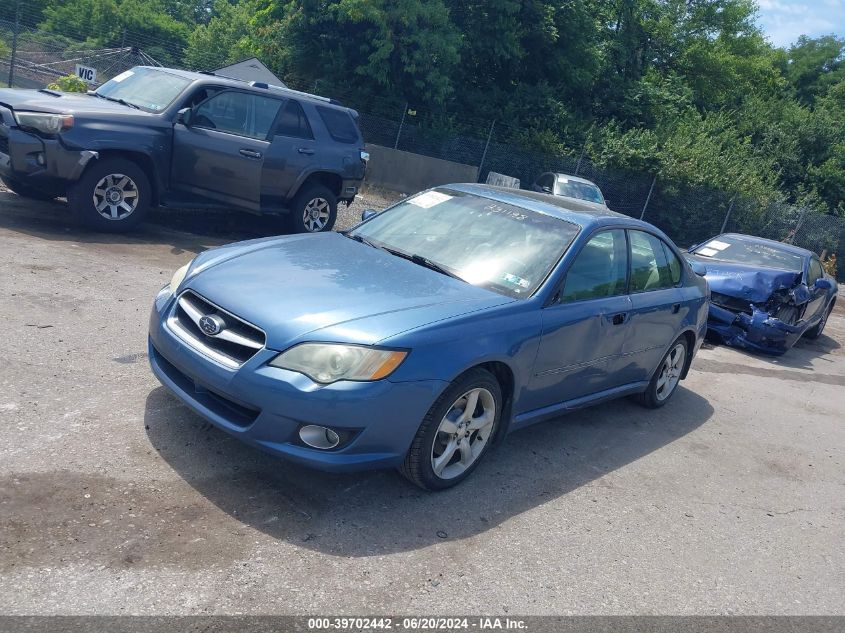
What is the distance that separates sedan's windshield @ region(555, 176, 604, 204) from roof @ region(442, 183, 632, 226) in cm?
1162

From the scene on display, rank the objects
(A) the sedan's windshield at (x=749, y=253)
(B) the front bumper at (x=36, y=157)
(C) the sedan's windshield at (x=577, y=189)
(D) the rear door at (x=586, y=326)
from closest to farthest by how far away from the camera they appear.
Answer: (D) the rear door at (x=586, y=326)
(B) the front bumper at (x=36, y=157)
(A) the sedan's windshield at (x=749, y=253)
(C) the sedan's windshield at (x=577, y=189)

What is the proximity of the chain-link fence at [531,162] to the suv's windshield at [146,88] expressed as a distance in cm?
1103

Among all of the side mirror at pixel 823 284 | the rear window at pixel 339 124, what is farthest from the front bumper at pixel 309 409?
the side mirror at pixel 823 284

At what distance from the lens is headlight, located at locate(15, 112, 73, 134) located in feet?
25.5

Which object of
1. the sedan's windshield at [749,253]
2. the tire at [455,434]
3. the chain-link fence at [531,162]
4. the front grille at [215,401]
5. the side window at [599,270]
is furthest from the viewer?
the chain-link fence at [531,162]

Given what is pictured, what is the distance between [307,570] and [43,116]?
20.9ft

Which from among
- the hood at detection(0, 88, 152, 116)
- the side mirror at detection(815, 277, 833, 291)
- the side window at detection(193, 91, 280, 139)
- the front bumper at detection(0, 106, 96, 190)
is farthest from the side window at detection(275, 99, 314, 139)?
the side mirror at detection(815, 277, 833, 291)

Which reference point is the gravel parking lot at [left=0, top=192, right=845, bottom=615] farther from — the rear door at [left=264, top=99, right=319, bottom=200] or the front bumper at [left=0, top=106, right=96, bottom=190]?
the rear door at [left=264, top=99, right=319, bottom=200]

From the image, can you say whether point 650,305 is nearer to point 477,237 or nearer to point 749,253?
point 477,237

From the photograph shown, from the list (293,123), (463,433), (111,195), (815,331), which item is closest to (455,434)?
(463,433)

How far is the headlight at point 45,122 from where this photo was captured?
7.78 metres

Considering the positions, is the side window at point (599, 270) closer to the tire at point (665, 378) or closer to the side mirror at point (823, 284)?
the tire at point (665, 378)

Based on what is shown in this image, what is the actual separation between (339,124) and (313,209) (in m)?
1.18

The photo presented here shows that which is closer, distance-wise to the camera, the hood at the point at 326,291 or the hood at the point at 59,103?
the hood at the point at 326,291
